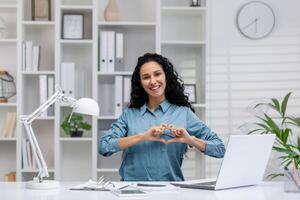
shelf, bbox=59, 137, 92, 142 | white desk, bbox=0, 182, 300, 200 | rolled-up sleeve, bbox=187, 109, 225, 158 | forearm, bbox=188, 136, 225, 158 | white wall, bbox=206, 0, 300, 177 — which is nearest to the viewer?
white desk, bbox=0, 182, 300, 200

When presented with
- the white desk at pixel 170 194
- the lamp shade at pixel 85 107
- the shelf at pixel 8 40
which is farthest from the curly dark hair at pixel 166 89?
the shelf at pixel 8 40

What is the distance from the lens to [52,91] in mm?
4504

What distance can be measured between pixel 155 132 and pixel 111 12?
6.46 ft

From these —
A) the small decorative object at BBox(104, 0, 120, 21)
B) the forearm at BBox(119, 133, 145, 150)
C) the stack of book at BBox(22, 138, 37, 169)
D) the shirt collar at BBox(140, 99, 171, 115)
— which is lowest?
the stack of book at BBox(22, 138, 37, 169)

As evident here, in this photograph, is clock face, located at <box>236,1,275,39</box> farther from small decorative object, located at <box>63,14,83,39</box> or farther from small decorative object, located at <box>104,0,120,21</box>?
small decorative object, located at <box>63,14,83,39</box>

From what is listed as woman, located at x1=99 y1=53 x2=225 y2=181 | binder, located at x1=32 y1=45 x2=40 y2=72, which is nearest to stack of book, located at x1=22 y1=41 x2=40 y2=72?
binder, located at x1=32 y1=45 x2=40 y2=72

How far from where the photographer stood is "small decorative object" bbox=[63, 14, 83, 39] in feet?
14.9

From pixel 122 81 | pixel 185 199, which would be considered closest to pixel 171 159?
pixel 185 199

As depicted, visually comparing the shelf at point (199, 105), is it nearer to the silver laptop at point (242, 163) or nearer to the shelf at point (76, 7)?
the shelf at point (76, 7)

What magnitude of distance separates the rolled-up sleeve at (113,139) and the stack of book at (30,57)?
1.58 m

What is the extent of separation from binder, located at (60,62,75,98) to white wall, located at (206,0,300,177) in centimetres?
110

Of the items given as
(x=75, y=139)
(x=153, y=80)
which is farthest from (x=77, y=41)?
(x=153, y=80)

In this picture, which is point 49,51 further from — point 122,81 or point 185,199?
→ point 185,199

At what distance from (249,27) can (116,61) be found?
1.13 meters
